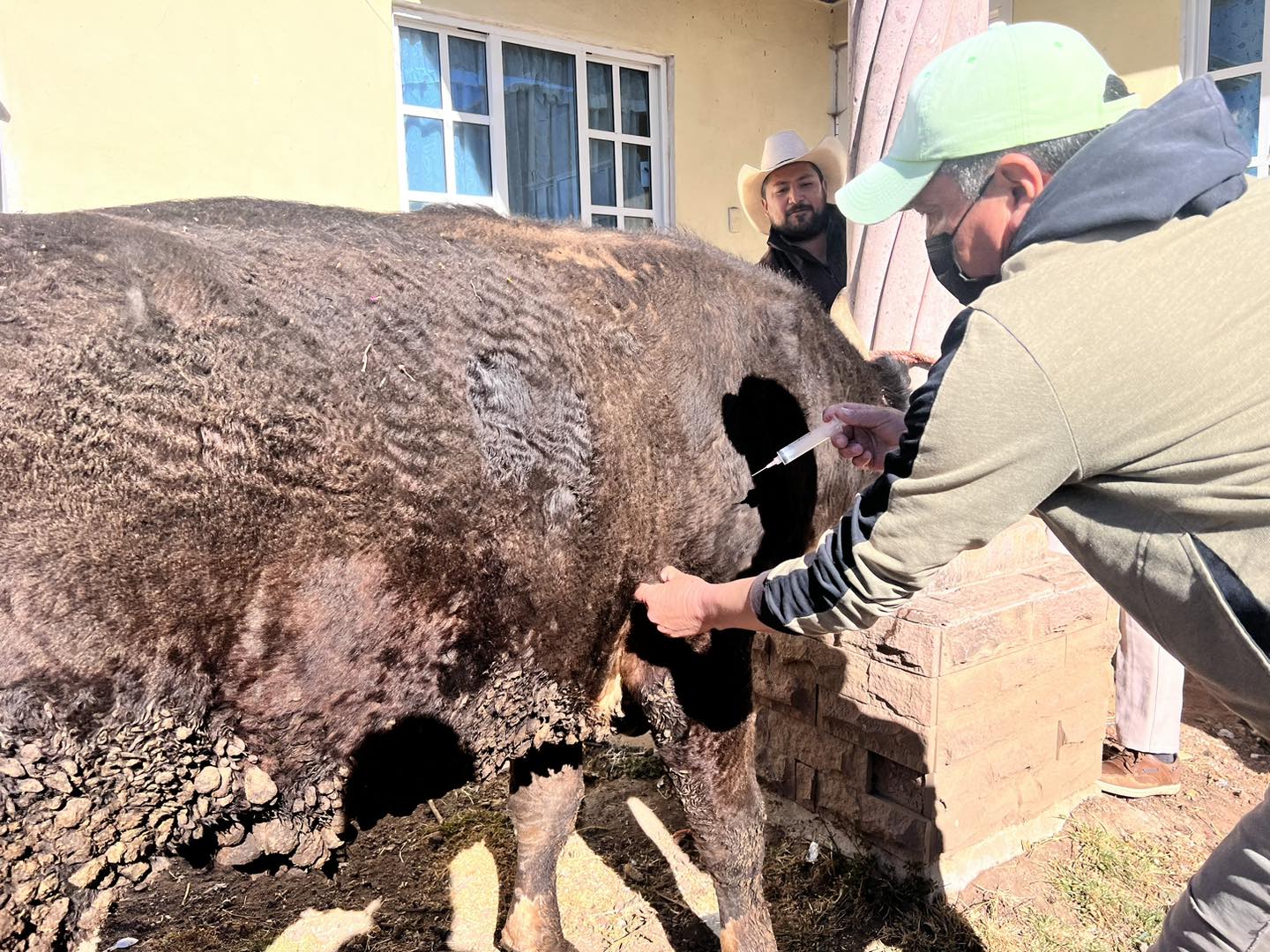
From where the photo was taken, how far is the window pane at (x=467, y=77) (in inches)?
229

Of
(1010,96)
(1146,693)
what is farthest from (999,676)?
(1010,96)

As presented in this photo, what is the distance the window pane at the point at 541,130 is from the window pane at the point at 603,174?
0.15m

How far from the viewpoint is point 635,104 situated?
664cm

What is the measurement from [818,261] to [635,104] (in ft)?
12.0

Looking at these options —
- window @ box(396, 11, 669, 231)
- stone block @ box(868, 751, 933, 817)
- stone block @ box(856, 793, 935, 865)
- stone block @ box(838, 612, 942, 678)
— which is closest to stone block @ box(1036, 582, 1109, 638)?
stone block @ box(838, 612, 942, 678)

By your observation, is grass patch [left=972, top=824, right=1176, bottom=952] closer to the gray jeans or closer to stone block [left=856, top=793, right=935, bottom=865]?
stone block [left=856, top=793, right=935, bottom=865]

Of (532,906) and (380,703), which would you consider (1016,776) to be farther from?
(380,703)

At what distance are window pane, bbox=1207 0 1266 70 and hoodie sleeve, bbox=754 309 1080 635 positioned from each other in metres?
6.34

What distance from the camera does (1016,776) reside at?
3070 millimetres

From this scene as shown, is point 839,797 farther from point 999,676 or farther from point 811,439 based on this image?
point 811,439

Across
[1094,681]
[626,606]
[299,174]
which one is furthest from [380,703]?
[299,174]

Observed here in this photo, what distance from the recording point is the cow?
1.29 metres

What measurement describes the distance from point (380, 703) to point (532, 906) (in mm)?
1480

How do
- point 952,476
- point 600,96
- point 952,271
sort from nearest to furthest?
point 952,476, point 952,271, point 600,96
